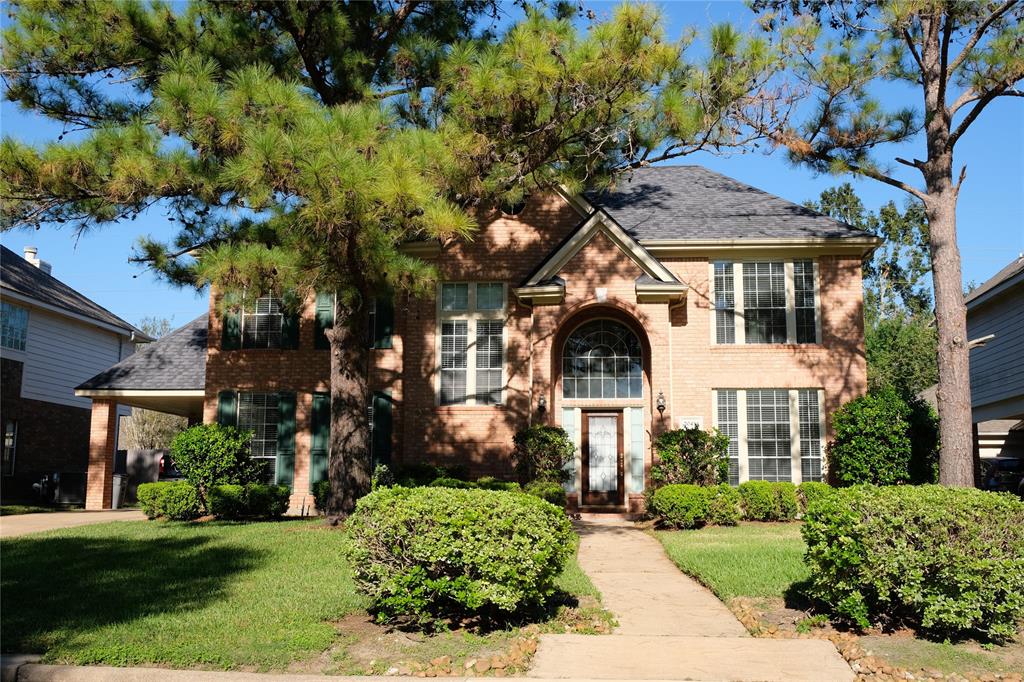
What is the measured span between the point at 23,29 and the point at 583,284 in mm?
10559

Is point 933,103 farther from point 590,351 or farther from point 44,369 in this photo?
point 44,369

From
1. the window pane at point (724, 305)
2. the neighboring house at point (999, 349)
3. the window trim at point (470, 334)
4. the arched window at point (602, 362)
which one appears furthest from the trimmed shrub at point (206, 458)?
the neighboring house at point (999, 349)

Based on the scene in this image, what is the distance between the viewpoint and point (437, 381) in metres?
17.7

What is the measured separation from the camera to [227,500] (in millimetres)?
15188

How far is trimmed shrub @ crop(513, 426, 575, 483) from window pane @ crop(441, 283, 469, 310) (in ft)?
11.6

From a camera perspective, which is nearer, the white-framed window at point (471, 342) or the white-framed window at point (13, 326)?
the white-framed window at point (471, 342)

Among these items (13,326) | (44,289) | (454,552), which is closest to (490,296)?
(454,552)

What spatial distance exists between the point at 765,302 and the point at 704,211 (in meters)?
2.80

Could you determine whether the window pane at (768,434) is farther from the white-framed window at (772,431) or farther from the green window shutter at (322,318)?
the green window shutter at (322,318)

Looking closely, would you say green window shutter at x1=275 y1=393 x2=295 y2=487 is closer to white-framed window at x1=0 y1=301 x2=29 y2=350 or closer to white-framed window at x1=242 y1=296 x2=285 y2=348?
white-framed window at x1=242 y1=296 x2=285 y2=348

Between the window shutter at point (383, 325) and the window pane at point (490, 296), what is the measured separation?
1.98m

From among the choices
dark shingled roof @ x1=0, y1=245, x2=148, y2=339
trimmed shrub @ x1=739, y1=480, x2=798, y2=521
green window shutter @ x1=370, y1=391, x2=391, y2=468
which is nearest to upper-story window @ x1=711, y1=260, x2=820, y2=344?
trimmed shrub @ x1=739, y1=480, x2=798, y2=521

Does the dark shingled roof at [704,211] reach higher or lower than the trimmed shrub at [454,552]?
higher

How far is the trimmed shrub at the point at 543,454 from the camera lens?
15922 millimetres
